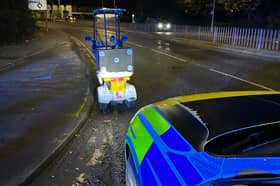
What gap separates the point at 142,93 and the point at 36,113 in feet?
9.66

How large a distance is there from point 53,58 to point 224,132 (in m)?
13.4

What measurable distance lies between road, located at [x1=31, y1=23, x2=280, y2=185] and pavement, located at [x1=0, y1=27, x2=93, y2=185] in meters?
0.22

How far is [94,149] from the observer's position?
445 centimetres

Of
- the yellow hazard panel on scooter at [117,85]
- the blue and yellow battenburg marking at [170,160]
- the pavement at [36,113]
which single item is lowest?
the pavement at [36,113]

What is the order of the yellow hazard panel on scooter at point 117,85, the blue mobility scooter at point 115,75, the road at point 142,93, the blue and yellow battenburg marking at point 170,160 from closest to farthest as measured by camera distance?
the blue and yellow battenburg marking at point 170,160, the road at point 142,93, the blue mobility scooter at point 115,75, the yellow hazard panel on scooter at point 117,85

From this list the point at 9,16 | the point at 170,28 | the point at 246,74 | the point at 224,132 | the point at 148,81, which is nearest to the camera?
the point at 224,132

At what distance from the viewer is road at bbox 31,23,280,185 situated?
377cm

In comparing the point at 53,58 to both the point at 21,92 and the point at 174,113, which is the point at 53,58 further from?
the point at 174,113

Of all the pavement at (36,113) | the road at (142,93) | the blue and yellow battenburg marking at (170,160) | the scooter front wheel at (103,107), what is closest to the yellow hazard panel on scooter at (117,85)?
the scooter front wheel at (103,107)

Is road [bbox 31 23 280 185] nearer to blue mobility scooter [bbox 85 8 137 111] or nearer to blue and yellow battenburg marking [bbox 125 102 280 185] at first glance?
blue mobility scooter [bbox 85 8 137 111]

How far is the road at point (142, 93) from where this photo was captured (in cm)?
377

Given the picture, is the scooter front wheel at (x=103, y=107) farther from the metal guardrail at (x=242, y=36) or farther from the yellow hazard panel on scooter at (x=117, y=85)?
the metal guardrail at (x=242, y=36)

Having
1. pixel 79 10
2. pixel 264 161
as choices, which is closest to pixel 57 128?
pixel 264 161

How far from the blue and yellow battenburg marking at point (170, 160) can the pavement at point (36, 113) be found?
1869 mm
